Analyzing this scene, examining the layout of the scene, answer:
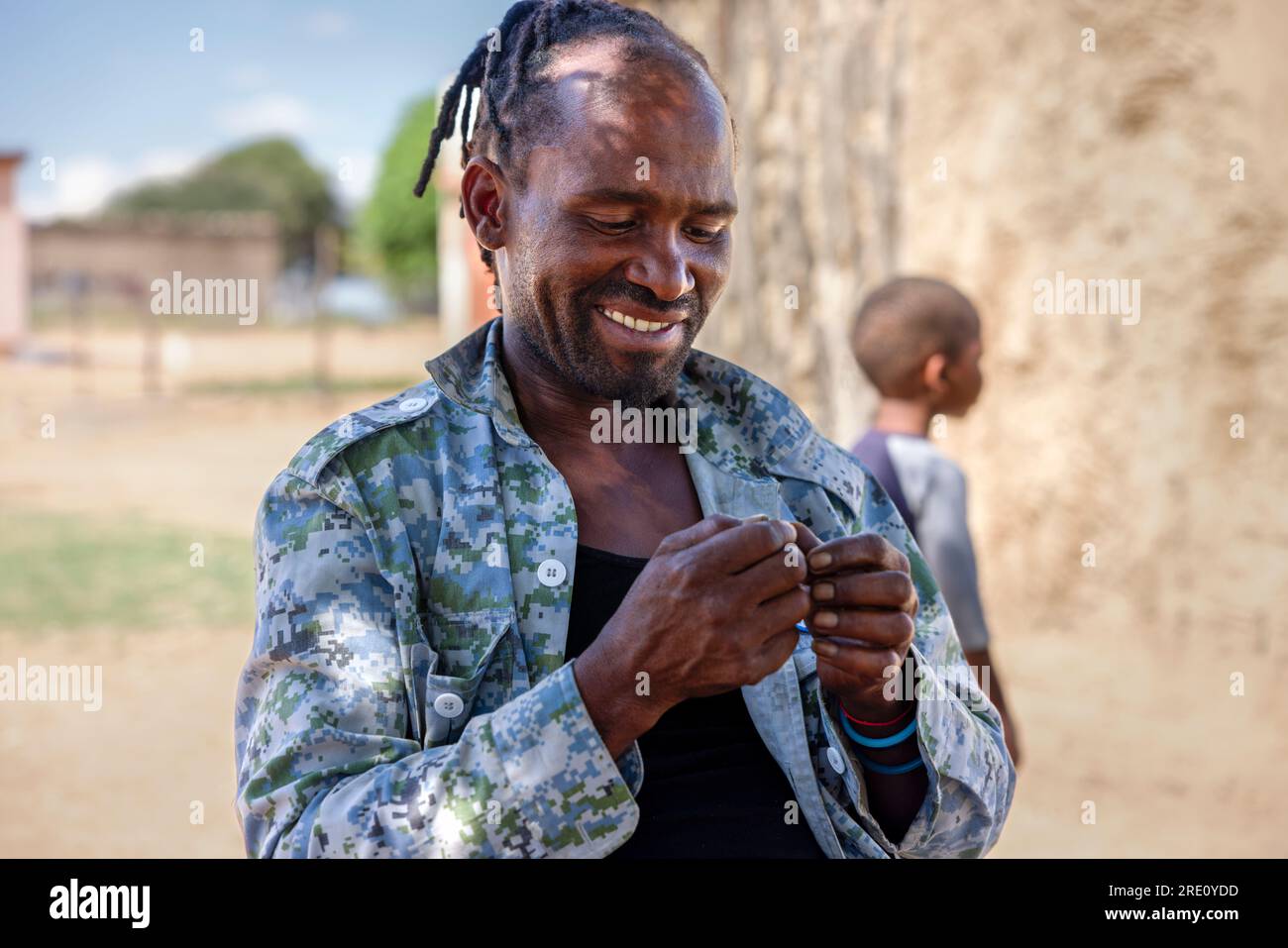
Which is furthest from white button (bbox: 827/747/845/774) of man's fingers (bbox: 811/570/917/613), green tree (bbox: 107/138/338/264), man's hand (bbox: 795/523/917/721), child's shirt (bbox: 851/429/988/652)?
green tree (bbox: 107/138/338/264)

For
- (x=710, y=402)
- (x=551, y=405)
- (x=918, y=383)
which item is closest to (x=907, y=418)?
(x=918, y=383)

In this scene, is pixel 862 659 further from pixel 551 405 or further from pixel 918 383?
pixel 918 383

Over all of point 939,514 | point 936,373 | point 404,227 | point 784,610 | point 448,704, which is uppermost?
point 404,227

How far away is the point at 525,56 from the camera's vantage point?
6.60ft

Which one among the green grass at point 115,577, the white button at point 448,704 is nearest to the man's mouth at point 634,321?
the white button at point 448,704

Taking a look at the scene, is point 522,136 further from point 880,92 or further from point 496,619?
point 880,92

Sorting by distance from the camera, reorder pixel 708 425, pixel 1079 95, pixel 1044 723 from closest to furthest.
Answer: pixel 708 425 → pixel 1044 723 → pixel 1079 95

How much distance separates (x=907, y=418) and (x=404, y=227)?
120ft

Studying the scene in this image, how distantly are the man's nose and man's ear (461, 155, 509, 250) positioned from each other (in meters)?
0.27

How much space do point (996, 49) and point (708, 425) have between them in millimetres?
5482

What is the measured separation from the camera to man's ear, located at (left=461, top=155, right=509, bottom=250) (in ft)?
6.52

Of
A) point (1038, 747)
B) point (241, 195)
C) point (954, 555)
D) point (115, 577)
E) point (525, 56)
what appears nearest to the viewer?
point (525, 56)
